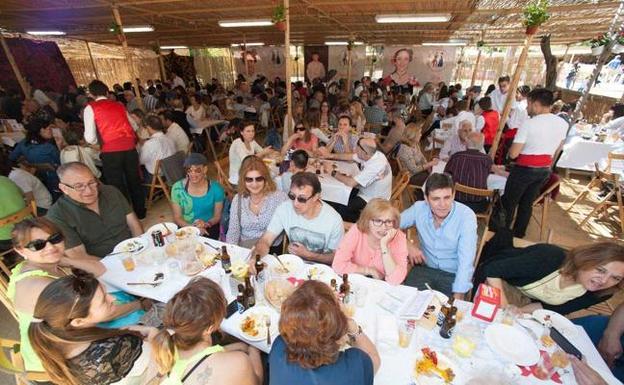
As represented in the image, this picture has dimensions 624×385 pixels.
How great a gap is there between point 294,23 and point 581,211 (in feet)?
26.4

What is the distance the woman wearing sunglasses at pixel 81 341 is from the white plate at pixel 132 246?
960 mm

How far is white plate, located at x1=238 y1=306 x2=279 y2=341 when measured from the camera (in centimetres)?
172

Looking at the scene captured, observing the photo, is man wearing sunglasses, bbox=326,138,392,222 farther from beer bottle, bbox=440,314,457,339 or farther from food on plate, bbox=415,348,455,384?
food on plate, bbox=415,348,455,384

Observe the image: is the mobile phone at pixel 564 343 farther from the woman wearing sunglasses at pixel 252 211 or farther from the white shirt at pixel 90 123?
the white shirt at pixel 90 123

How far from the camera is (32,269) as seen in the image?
74.5 inches

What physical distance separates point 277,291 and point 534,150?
381 cm

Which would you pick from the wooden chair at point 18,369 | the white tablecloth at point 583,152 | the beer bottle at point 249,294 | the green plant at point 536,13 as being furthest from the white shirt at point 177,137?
the white tablecloth at point 583,152

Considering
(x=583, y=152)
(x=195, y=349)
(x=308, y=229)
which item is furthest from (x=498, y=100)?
(x=195, y=349)

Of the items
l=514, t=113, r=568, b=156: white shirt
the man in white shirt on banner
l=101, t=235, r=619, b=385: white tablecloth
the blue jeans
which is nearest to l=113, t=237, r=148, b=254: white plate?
l=101, t=235, r=619, b=385: white tablecloth

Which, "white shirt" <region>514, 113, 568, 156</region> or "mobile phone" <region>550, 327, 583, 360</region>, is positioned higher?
"white shirt" <region>514, 113, 568, 156</region>

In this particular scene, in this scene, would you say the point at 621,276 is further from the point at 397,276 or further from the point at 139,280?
the point at 139,280

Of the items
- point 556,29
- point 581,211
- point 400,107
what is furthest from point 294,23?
point 581,211

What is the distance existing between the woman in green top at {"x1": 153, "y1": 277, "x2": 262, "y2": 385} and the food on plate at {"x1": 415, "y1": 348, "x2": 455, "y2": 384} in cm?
85

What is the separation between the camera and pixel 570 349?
1603mm
